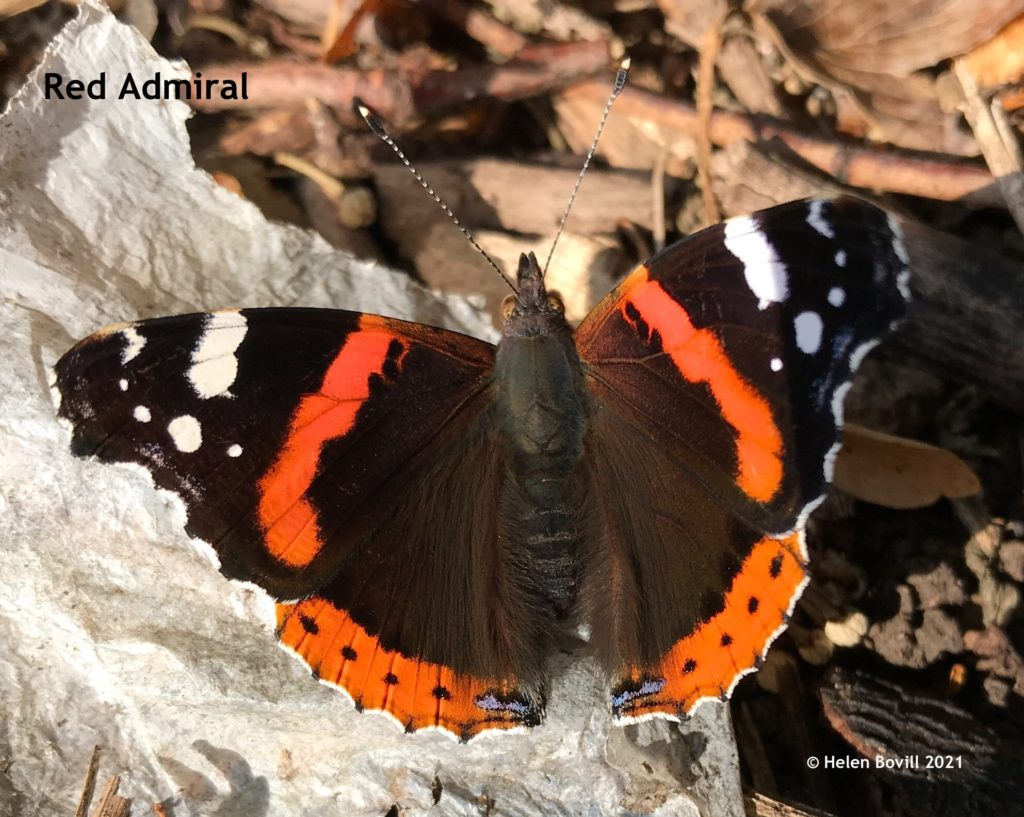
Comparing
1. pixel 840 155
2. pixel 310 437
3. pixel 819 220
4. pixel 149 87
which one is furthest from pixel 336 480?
pixel 840 155

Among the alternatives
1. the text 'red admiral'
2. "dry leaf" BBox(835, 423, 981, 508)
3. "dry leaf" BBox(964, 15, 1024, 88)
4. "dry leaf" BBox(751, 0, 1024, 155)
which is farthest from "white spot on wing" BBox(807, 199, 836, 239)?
the text 'red admiral'

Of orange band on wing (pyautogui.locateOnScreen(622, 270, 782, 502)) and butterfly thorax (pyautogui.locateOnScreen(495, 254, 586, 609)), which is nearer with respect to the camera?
orange band on wing (pyautogui.locateOnScreen(622, 270, 782, 502))

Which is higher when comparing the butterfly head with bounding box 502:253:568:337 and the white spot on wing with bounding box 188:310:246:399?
the butterfly head with bounding box 502:253:568:337

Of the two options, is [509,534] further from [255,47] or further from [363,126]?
[255,47]

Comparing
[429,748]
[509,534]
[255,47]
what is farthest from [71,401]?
[255,47]

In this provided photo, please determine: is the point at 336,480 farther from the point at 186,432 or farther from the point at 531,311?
the point at 531,311

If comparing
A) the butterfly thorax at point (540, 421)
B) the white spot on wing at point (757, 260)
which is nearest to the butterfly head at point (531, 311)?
the butterfly thorax at point (540, 421)

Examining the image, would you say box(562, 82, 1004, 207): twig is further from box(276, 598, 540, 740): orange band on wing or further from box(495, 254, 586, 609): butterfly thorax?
box(276, 598, 540, 740): orange band on wing
